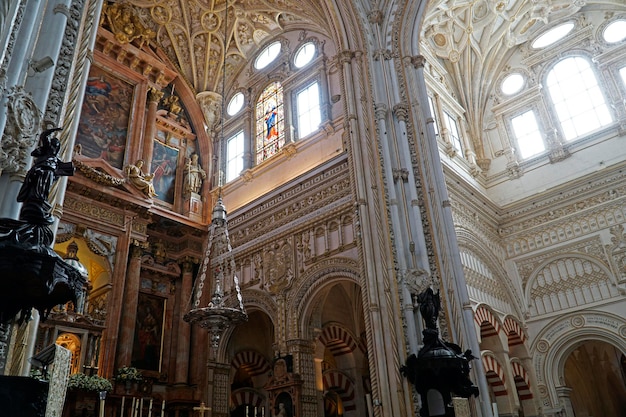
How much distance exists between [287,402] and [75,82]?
306 inches

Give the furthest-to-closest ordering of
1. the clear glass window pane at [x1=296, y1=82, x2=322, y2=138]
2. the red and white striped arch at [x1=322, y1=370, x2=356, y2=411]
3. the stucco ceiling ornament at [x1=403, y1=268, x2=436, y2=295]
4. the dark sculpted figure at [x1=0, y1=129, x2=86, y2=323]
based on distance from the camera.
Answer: the clear glass window pane at [x1=296, y1=82, x2=322, y2=138] → the red and white striped arch at [x1=322, y1=370, x2=356, y2=411] → the stucco ceiling ornament at [x1=403, y1=268, x2=436, y2=295] → the dark sculpted figure at [x1=0, y1=129, x2=86, y2=323]

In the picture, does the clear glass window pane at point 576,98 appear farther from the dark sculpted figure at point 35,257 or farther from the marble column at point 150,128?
the dark sculpted figure at point 35,257

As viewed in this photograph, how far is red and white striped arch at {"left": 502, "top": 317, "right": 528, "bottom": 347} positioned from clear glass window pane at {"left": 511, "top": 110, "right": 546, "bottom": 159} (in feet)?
17.3

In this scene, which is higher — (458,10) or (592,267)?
(458,10)

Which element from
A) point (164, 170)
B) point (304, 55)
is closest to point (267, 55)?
point (304, 55)

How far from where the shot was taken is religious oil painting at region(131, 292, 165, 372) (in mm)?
12797

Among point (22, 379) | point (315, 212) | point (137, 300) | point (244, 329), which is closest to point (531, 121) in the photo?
point (315, 212)

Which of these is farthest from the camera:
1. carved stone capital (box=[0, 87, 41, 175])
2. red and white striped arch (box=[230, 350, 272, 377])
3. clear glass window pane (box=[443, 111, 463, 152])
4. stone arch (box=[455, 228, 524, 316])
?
clear glass window pane (box=[443, 111, 463, 152])

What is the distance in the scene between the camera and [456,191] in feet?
45.6

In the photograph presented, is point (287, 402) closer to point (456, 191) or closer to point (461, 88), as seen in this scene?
point (456, 191)

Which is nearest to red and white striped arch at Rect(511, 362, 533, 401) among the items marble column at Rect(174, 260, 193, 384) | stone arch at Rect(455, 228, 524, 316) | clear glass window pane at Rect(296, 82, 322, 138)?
stone arch at Rect(455, 228, 524, 316)

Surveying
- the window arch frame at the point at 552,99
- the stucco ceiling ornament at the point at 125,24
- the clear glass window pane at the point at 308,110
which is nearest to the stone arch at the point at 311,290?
the clear glass window pane at the point at 308,110

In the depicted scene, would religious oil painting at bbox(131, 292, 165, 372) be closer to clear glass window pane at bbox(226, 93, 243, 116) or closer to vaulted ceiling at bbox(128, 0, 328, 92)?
clear glass window pane at bbox(226, 93, 243, 116)

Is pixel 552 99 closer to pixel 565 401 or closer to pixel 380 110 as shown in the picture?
pixel 380 110
